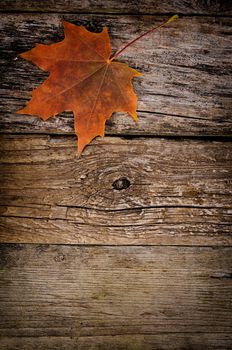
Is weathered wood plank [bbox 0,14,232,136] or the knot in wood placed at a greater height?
weathered wood plank [bbox 0,14,232,136]

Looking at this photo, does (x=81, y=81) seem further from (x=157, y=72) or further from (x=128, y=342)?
(x=128, y=342)

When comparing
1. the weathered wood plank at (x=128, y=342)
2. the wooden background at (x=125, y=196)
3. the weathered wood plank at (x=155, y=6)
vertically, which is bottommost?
the weathered wood plank at (x=128, y=342)

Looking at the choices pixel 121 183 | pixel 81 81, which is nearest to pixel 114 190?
pixel 121 183

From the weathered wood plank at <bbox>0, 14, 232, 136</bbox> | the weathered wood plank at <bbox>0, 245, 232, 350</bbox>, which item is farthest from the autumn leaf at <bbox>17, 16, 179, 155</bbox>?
the weathered wood plank at <bbox>0, 245, 232, 350</bbox>

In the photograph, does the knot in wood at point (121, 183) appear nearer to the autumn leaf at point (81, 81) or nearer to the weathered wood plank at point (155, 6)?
the autumn leaf at point (81, 81)

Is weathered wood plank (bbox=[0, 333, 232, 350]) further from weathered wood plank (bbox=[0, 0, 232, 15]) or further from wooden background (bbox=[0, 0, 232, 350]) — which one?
weathered wood plank (bbox=[0, 0, 232, 15])

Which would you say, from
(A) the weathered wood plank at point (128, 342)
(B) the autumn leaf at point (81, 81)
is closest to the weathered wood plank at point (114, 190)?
(B) the autumn leaf at point (81, 81)

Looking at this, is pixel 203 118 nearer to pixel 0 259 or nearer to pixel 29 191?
pixel 29 191
